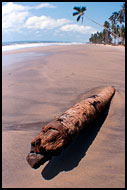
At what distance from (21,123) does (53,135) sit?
137cm

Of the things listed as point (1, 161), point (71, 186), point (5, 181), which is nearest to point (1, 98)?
point (1, 161)

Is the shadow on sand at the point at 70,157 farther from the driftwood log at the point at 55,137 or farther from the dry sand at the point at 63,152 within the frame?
the driftwood log at the point at 55,137

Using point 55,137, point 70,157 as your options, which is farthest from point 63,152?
point 55,137

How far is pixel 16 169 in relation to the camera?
6.53 feet

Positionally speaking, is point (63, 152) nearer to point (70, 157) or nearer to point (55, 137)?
point (70, 157)

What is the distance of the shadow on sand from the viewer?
6.31 feet

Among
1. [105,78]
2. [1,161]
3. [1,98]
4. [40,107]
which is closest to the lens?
[1,161]

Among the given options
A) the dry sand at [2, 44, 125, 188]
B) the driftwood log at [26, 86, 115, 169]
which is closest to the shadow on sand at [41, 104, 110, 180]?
the dry sand at [2, 44, 125, 188]

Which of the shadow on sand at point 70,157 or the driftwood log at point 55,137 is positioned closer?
the driftwood log at point 55,137

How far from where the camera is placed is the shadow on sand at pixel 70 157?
6.31ft

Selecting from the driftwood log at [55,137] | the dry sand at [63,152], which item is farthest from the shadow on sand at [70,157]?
the driftwood log at [55,137]

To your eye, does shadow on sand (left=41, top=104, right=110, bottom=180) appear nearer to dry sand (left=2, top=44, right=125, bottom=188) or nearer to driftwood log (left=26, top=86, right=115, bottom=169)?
dry sand (left=2, top=44, right=125, bottom=188)

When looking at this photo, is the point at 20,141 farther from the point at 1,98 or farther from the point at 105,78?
the point at 105,78

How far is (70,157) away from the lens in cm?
212
